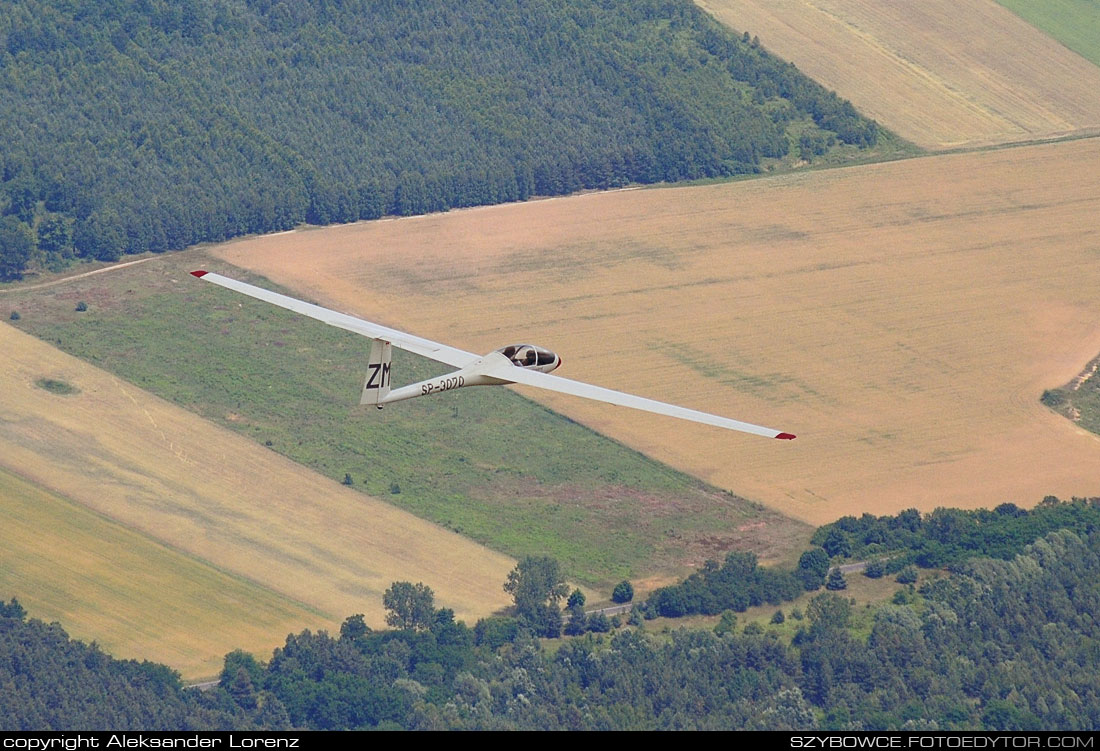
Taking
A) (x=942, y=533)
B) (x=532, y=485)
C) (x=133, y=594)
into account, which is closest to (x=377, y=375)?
(x=133, y=594)

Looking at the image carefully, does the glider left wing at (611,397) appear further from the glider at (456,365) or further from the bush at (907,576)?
the bush at (907,576)

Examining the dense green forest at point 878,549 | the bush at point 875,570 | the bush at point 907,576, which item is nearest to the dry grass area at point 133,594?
the dense green forest at point 878,549

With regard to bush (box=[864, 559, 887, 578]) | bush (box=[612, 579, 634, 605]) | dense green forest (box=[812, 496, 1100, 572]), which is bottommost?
bush (box=[612, 579, 634, 605])

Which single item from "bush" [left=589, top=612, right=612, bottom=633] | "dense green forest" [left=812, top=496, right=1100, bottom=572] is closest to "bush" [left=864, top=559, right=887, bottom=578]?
"dense green forest" [left=812, top=496, right=1100, bottom=572]

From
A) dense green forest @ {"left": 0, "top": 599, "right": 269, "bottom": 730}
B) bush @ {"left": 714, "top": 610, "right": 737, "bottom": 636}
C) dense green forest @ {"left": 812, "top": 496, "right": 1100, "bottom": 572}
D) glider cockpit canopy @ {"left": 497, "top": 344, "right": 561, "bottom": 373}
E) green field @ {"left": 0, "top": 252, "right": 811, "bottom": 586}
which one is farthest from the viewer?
dense green forest @ {"left": 812, "top": 496, "right": 1100, "bottom": 572}

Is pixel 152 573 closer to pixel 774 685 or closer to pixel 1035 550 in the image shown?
pixel 774 685

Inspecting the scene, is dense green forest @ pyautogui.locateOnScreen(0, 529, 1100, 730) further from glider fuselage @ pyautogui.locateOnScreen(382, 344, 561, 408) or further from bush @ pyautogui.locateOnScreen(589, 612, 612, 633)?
glider fuselage @ pyautogui.locateOnScreen(382, 344, 561, 408)

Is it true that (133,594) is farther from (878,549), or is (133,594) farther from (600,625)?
(878,549)

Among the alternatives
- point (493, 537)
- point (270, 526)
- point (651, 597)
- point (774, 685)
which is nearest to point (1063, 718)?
point (774, 685)
